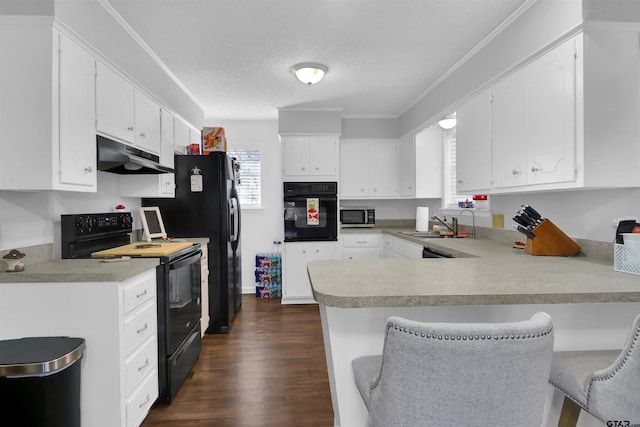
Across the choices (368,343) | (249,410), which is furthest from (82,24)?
(249,410)

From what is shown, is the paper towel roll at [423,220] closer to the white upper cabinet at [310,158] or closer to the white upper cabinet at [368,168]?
the white upper cabinet at [368,168]

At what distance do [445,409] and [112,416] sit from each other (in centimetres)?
165

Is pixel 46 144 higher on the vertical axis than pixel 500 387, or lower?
higher

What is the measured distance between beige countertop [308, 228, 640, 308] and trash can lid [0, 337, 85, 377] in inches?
42.4

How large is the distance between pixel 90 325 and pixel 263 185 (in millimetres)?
3671

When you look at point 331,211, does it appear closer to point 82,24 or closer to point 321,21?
point 321,21

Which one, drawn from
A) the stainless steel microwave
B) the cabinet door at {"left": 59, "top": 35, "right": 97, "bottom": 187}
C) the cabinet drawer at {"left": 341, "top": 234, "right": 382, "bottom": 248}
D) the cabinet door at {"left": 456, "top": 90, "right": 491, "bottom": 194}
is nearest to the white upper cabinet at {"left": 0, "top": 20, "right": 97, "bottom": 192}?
the cabinet door at {"left": 59, "top": 35, "right": 97, "bottom": 187}

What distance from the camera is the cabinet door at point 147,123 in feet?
8.56

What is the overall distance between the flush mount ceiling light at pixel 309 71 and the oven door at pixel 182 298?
5.85ft

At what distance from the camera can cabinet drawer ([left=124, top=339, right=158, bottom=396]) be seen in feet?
5.92

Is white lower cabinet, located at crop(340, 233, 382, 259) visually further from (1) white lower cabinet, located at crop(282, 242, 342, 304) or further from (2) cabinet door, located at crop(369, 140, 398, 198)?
(2) cabinet door, located at crop(369, 140, 398, 198)

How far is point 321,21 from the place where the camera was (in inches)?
97.3

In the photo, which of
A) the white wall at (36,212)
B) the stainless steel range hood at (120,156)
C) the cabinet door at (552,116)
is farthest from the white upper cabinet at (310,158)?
the cabinet door at (552,116)

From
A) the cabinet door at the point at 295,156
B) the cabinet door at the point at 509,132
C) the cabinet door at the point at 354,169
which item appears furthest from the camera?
the cabinet door at the point at 354,169
